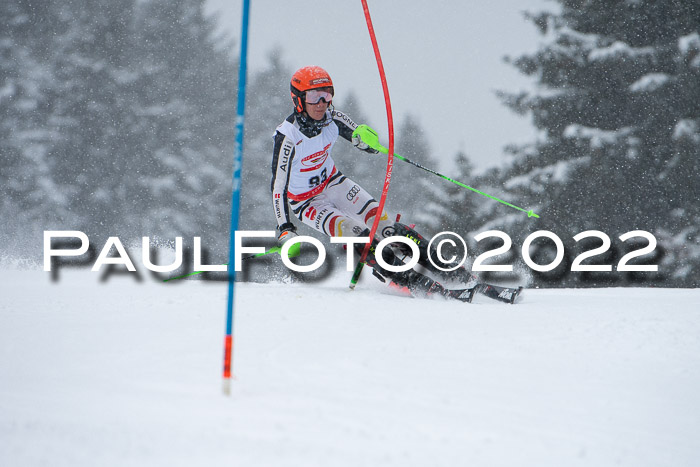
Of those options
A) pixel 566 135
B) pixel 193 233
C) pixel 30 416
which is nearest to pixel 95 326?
pixel 30 416

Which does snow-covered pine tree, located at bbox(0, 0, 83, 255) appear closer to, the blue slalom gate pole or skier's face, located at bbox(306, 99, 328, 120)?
skier's face, located at bbox(306, 99, 328, 120)

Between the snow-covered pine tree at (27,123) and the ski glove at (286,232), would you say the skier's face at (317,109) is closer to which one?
the ski glove at (286,232)

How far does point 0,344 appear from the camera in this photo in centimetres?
360

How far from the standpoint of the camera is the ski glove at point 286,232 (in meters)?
6.10

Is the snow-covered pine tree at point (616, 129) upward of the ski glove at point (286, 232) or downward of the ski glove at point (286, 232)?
upward

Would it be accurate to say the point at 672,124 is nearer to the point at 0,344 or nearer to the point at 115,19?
the point at 0,344

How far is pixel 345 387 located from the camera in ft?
9.67

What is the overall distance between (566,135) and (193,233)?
640 inches

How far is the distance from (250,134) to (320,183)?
74.8ft

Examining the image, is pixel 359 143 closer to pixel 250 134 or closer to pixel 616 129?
pixel 616 129

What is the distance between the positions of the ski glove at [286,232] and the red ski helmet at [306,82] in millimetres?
1170

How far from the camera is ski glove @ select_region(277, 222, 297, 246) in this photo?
20.0 feet

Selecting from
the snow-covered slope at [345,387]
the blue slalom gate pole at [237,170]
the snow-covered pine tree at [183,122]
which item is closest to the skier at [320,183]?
the snow-covered slope at [345,387]

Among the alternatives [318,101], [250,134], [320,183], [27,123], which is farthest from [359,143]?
[250,134]
